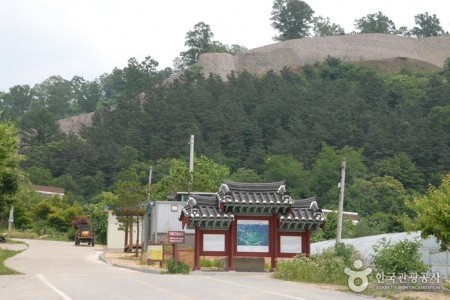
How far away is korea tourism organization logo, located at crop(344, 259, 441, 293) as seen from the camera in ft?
83.1

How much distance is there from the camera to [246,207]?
120ft

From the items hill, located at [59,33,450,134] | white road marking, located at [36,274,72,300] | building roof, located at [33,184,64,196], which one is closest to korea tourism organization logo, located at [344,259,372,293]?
white road marking, located at [36,274,72,300]

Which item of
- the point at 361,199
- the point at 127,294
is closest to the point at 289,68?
the point at 361,199

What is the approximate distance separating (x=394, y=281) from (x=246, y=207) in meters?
11.4

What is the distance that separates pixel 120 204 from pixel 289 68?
113445mm

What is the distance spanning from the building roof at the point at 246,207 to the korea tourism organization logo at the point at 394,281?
976cm

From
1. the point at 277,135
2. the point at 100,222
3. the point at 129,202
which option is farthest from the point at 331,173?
the point at 129,202

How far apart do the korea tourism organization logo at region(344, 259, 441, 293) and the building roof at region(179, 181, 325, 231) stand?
9.76 meters

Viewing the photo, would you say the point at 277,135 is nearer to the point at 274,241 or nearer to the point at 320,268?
the point at 274,241

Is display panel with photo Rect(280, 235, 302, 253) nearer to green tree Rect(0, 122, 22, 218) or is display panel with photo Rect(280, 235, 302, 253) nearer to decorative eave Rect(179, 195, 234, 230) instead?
decorative eave Rect(179, 195, 234, 230)

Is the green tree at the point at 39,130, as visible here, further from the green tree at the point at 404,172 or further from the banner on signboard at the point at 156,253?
the banner on signboard at the point at 156,253

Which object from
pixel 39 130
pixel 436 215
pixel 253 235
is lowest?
pixel 253 235

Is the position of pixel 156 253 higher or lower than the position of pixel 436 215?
lower

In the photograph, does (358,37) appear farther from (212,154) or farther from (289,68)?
(212,154)
